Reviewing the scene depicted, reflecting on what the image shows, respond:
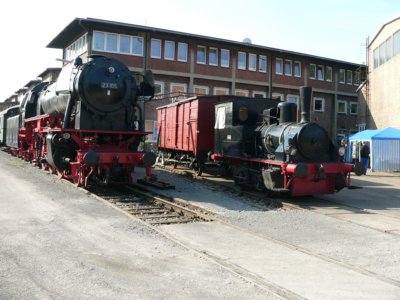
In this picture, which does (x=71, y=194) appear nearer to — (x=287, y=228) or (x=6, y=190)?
(x=6, y=190)

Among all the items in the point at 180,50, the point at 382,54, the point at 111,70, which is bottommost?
the point at 111,70

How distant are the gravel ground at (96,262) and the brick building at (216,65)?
19173 millimetres

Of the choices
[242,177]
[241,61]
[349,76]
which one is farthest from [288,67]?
[242,177]

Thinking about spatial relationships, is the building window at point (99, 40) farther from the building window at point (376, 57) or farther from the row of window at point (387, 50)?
the building window at point (376, 57)

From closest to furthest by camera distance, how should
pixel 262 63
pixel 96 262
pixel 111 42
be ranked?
1. pixel 96 262
2. pixel 111 42
3. pixel 262 63

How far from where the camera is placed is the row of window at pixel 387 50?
1083 inches

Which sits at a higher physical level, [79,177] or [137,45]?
[137,45]

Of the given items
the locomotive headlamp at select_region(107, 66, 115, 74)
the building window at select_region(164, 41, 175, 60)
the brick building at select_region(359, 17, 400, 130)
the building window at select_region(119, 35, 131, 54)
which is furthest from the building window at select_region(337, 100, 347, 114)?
the locomotive headlamp at select_region(107, 66, 115, 74)

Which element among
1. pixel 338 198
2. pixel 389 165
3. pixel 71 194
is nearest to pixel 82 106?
pixel 71 194

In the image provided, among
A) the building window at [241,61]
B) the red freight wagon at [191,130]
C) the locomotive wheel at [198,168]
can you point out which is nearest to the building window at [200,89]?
the building window at [241,61]

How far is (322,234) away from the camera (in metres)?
7.67

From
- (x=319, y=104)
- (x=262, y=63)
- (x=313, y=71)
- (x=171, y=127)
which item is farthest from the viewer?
(x=319, y=104)

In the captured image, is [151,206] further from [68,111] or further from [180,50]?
[180,50]

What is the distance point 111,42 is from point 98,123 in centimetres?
1933
